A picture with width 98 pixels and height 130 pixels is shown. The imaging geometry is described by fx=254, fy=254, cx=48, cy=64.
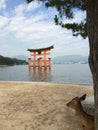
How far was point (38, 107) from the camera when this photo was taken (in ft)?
22.1

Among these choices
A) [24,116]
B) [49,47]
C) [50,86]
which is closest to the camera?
[24,116]

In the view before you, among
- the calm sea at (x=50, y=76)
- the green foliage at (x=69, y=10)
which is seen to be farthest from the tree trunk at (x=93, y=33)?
the calm sea at (x=50, y=76)

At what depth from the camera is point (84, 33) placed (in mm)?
5348

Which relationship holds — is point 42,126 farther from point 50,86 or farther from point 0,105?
point 50,86

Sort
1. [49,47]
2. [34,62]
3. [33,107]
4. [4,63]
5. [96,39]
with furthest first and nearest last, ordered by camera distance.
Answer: [4,63] → [34,62] → [49,47] → [33,107] → [96,39]

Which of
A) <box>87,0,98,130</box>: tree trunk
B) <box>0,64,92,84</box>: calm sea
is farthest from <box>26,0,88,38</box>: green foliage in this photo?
<box>0,64,92,84</box>: calm sea

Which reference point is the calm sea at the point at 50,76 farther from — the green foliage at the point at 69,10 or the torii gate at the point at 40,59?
the green foliage at the point at 69,10

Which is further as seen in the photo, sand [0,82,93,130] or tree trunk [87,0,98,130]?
sand [0,82,93,130]

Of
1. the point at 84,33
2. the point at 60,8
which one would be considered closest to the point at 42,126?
the point at 84,33

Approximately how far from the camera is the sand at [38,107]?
5.78 m

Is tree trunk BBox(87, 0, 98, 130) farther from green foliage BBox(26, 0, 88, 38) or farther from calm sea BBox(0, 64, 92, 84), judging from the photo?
calm sea BBox(0, 64, 92, 84)

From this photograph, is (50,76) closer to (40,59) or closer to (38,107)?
(40,59)

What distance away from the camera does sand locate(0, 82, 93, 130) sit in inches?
227

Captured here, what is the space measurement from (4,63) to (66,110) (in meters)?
62.8
